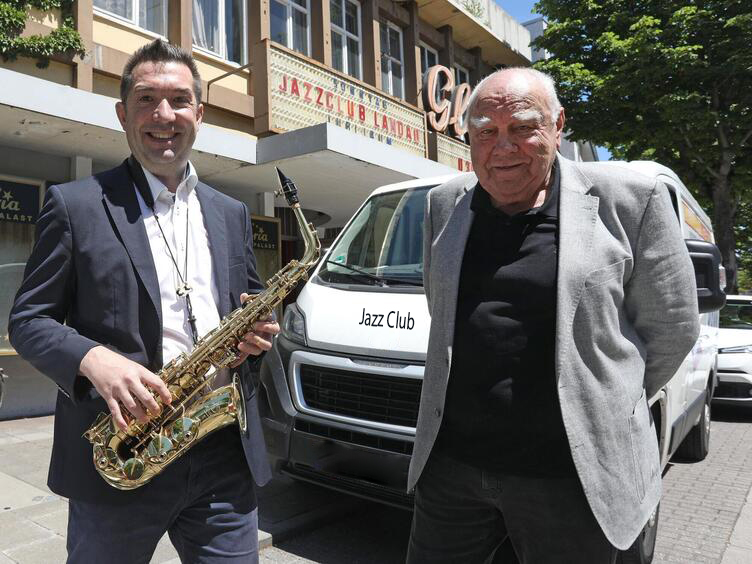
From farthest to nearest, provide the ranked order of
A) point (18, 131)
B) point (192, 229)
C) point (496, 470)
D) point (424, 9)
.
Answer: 1. point (424, 9)
2. point (18, 131)
3. point (192, 229)
4. point (496, 470)

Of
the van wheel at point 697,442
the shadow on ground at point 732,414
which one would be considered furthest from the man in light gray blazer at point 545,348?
the shadow on ground at point 732,414

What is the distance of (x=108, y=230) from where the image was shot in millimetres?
1778

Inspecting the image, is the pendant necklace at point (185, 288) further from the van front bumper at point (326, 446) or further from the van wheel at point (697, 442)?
the van wheel at point (697, 442)

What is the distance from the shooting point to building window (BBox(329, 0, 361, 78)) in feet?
43.5

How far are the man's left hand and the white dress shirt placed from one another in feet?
0.36

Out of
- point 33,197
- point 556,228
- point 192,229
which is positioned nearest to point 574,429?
point 556,228

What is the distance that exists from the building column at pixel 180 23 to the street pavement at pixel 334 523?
6.48 meters

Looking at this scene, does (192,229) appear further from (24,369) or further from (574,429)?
(24,369)

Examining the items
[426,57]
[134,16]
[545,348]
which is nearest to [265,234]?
[134,16]

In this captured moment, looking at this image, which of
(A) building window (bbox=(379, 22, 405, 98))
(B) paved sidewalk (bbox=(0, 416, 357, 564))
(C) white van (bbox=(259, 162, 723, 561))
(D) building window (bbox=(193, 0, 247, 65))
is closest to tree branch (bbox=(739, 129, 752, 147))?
(A) building window (bbox=(379, 22, 405, 98))

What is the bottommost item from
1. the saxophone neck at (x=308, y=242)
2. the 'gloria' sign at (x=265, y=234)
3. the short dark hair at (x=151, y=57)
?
the saxophone neck at (x=308, y=242)

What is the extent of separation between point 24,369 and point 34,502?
12.5ft

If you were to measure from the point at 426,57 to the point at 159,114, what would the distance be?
49.9 feet

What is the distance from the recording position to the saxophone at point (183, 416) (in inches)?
67.7
